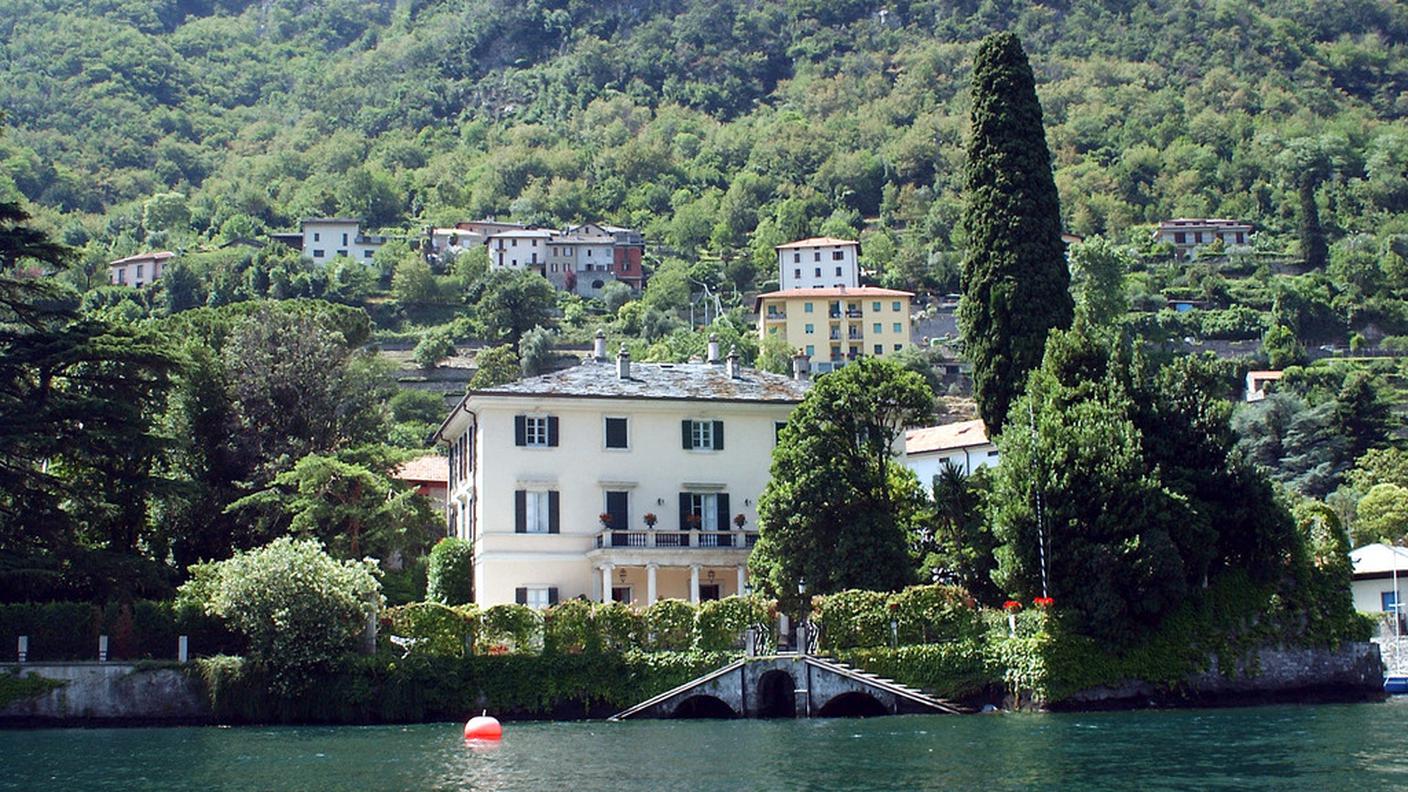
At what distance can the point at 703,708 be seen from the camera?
1965 inches

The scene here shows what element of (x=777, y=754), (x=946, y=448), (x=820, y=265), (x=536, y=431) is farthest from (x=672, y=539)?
(x=820, y=265)

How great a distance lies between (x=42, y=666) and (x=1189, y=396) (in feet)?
98.8

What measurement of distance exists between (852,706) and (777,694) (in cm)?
198

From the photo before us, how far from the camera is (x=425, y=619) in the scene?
49.4 m

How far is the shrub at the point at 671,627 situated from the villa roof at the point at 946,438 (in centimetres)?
3993

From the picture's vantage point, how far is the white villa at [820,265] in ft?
604

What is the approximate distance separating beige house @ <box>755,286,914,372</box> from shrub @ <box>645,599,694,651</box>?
111 metres

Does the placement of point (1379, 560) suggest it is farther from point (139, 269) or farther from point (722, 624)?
point (139, 269)

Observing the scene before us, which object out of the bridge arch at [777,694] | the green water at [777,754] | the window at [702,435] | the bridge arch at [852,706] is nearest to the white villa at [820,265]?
the window at [702,435]

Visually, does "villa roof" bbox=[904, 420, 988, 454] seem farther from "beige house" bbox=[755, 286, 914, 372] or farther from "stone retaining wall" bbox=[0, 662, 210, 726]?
"beige house" bbox=[755, 286, 914, 372]

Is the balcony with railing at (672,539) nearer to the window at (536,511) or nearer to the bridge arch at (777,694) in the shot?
the window at (536,511)

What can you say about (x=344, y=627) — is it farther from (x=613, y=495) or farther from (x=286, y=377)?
(x=286, y=377)

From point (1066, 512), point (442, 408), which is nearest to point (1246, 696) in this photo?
point (1066, 512)

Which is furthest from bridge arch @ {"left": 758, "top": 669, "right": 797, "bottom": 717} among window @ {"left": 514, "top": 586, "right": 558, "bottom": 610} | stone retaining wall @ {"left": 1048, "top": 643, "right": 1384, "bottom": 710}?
window @ {"left": 514, "top": 586, "right": 558, "bottom": 610}
